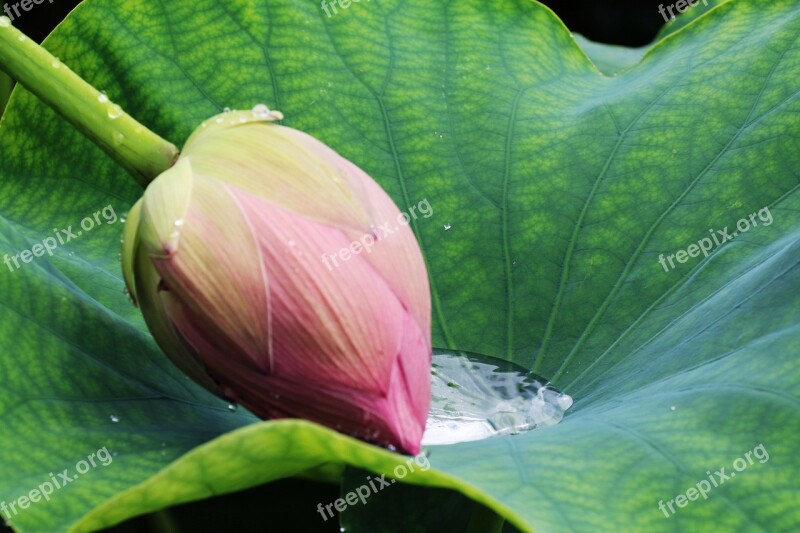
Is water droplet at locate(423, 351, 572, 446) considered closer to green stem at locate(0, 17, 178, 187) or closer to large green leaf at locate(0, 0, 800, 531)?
large green leaf at locate(0, 0, 800, 531)

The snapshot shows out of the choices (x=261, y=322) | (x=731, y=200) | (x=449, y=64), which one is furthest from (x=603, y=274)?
(x=261, y=322)

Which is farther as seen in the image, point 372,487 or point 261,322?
point 372,487

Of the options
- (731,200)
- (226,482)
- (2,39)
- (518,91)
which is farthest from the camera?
(518,91)

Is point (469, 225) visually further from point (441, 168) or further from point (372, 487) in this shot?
point (372, 487)

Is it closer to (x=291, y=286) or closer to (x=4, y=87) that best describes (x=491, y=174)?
(x=291, y=286)

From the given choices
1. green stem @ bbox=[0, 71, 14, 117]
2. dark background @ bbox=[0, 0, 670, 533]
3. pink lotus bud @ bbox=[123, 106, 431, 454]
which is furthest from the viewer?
green stem @ bbox=[0, 71, 14, 117]

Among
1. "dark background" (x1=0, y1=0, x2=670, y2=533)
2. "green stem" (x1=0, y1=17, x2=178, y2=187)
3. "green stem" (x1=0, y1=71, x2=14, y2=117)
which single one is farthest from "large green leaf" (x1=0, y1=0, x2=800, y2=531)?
"green stem" (x1=0, y1=71, x2=14, y2=117)

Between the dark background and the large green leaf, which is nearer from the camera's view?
the large green leaf

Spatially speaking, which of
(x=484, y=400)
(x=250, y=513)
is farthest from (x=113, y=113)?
(x=250, y=513)
